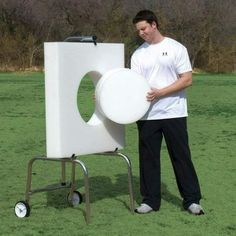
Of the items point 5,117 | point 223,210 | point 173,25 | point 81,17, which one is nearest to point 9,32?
point 81,17

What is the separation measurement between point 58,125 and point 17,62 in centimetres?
3756

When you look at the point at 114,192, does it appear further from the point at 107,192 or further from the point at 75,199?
the point at 75,199

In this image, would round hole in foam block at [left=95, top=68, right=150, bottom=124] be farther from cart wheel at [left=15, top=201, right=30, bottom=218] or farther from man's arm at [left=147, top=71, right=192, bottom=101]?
cart wheel at [left=15, top=201, right=30, bottom=218]

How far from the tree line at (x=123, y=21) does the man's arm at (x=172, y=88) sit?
40.3 meters

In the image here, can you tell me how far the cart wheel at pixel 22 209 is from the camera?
4.66 metres

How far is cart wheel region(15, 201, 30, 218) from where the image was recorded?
4.66m

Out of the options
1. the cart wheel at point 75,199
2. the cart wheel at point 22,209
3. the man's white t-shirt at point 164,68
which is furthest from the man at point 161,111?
the cart wheel at point 22,209

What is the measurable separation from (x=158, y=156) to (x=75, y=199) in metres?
0.84

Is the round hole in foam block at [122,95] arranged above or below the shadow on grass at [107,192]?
above

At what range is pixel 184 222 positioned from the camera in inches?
178

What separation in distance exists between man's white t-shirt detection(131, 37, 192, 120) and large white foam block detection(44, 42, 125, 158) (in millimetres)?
253

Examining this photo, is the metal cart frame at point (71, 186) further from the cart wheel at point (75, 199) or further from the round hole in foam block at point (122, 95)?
the round hole in foam block at point (122, 95)

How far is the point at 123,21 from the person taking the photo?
46.5 meters

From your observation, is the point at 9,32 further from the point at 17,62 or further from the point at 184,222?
the point at 184,222
